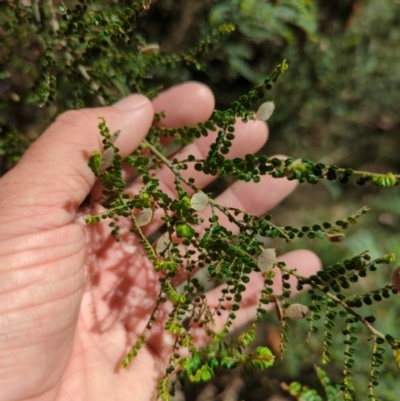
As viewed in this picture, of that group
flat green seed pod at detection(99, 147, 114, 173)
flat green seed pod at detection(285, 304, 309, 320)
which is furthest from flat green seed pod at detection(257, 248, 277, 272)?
flat green seed pod at detection(99, 147, 114, 173)

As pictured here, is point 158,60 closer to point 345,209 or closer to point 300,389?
point 300,389

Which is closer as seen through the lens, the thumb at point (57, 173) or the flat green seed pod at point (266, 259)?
the flat green seed pod at point (266, 259)

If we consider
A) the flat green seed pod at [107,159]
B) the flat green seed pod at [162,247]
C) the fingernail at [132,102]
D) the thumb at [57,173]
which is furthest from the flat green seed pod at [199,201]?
the fingernail at [132,102]

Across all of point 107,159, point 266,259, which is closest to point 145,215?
point 107,159

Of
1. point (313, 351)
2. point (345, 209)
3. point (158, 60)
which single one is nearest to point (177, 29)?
point (158, 60)

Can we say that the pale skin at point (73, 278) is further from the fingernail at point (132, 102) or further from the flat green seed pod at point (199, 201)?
the flat green seed pod at point (199, 201)

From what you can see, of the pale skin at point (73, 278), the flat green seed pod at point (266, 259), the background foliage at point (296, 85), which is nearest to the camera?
the flat green seed pod at point (266, 259)
